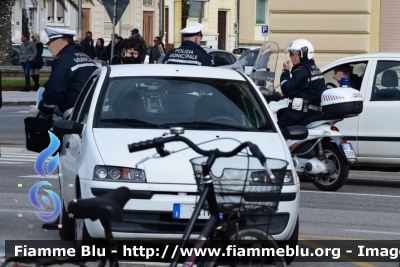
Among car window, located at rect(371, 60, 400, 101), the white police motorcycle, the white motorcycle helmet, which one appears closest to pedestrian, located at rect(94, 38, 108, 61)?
car window, located at rect(371, 60, 400, 101)

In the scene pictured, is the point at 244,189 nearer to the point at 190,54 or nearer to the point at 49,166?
the point at 49,166

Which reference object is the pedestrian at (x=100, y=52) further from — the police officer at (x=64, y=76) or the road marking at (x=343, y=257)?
the road marking at (x=343, y=257)

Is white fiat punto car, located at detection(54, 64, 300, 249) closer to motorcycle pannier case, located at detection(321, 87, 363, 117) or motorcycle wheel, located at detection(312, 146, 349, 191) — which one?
motorcycle pannier case, located at detection(321, 87, 363, 117)

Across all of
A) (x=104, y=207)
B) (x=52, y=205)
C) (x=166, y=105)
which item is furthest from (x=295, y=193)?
(x=52, y=205)

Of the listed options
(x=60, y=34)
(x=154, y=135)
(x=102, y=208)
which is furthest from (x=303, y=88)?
(x=102, y=208)

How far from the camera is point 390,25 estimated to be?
2194 cm

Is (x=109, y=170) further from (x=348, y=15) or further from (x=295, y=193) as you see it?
(x=348, y=15)

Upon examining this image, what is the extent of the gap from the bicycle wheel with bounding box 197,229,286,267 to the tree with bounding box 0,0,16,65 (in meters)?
34.6

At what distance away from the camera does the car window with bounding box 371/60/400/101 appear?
13992 mm

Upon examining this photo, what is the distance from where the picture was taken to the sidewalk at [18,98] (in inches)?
1249

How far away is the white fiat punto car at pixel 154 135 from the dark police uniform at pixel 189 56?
3536 mm

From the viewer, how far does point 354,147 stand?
1405cm

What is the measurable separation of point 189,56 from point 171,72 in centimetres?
387

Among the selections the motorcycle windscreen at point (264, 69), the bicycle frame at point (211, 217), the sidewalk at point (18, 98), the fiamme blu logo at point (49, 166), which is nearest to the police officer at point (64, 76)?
the fiamme blu logo at point (49, 166)
